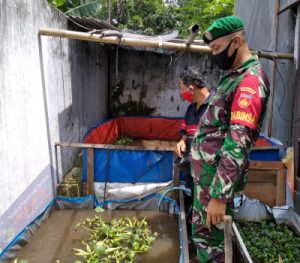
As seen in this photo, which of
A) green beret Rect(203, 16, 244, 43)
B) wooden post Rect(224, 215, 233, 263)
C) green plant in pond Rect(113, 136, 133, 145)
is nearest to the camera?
wooden post Rect(224, 215, 233, 263)

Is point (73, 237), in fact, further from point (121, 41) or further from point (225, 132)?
point (121, 41)

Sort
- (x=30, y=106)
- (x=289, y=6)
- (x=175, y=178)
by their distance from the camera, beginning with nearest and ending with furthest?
(x=30, y=106), (x=175, y=178), (x=289, y=6)

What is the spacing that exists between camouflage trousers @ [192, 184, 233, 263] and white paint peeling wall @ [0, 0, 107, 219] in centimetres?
204

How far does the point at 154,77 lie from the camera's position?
10.6 m

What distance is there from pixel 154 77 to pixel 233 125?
8935 millimetres

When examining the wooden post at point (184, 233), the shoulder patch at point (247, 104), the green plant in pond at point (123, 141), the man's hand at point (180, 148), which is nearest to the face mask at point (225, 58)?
the shoulder patch at point (247, 104)

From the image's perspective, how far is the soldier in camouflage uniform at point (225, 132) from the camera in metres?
1.85

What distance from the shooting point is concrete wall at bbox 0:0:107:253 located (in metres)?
3.11

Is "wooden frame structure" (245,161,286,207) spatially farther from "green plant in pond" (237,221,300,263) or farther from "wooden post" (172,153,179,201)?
"wooden post" (172,153,179,201)

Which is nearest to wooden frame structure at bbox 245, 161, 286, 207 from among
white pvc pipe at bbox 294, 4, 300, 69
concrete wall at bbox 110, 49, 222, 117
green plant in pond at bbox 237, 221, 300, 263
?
green plant in pond at bbox 237, 221, 300, 263

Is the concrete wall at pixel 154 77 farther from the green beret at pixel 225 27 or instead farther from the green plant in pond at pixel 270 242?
the green beret at pixel 225 27

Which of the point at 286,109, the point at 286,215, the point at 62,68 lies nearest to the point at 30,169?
the point at 62,68

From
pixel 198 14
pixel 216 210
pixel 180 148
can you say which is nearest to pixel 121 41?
pixel 180 148

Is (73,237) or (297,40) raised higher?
(297,40)
